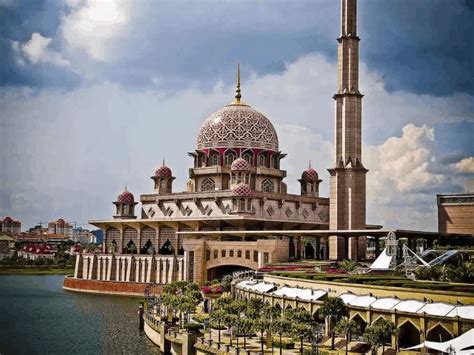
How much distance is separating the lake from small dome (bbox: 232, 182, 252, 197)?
9.68 metres

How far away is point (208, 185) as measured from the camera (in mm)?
52875

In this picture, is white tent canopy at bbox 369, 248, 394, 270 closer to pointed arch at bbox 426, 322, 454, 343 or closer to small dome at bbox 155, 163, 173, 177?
pointed arch at bbox 426, 322, 454, 343

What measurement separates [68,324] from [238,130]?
24.5 meters

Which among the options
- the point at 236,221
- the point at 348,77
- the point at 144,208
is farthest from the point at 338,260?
the point at 144,208

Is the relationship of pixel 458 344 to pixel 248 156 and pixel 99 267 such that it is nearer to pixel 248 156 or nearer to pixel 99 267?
pixel 248 156

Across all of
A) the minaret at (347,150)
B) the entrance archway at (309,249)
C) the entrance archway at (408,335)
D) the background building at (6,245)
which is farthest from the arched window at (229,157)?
the entrance archway at (408,335)

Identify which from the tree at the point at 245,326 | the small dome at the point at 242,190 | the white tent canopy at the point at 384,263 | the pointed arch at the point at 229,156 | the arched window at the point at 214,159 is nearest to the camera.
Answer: the tree at the point at 245,326

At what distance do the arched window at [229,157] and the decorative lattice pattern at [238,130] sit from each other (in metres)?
0.56

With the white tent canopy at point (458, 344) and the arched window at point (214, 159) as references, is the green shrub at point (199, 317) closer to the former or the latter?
the white tent canopy at point (458, 344)

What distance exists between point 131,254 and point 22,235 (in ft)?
119

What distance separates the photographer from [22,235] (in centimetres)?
8119

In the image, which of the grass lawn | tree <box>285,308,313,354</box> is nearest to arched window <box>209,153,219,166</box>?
the grass lawn

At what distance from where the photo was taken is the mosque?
42.3 metres

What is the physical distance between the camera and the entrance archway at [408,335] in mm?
20530
